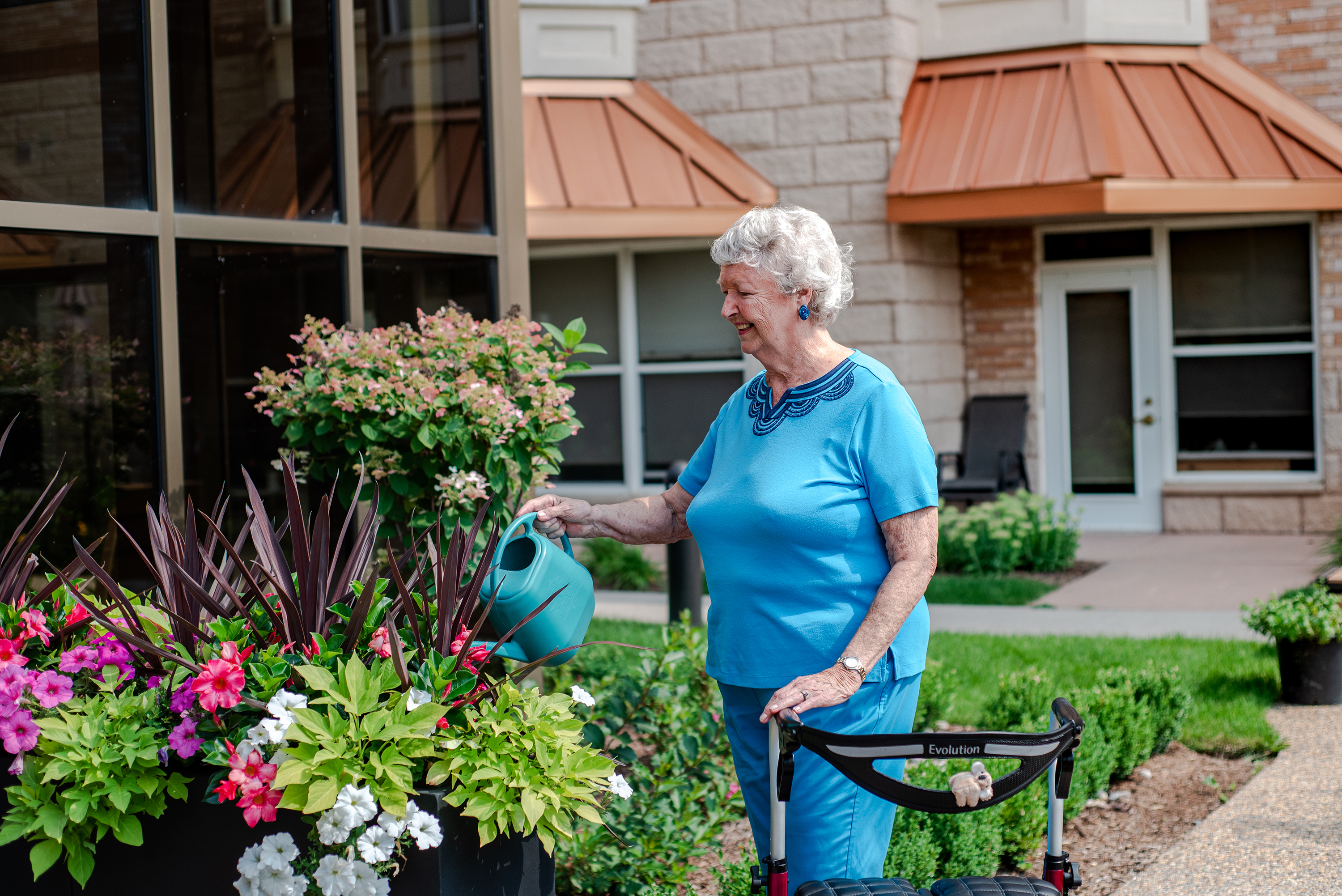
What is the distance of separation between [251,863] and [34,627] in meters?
0.81

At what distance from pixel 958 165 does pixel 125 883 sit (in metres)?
9.18

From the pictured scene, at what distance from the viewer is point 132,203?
3986 millimetres

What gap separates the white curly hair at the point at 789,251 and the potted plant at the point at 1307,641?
3.99 meters

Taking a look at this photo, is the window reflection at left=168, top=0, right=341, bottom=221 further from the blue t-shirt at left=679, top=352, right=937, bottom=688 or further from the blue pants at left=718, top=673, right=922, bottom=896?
the blue pants at left=718, top=673, right=922, bottom=896

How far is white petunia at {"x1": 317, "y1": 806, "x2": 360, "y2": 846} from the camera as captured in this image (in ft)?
7.72

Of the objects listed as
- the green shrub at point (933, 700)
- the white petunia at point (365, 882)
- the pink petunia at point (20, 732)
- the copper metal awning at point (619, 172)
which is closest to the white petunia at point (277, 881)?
the white petunia at point (365, 882)

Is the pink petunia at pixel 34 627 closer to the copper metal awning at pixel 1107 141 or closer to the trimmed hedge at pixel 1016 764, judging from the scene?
the trimmed hedge at pixel 1016 764

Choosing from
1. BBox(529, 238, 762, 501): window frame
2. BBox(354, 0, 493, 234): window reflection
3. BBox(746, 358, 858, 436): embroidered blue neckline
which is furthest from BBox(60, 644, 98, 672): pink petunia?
BBox(529, 238, 762, 501): window frame

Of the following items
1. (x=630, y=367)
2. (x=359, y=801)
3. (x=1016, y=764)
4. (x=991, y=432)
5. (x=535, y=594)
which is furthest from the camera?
(x=630, y=367)

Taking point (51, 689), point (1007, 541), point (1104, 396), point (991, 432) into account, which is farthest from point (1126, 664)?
point (1104, 396)

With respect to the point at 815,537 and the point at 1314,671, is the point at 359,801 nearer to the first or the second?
the point at 815,537

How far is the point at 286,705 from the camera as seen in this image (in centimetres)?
246

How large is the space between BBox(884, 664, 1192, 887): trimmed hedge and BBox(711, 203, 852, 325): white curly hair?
151 centimetres

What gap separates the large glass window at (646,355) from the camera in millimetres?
11742
